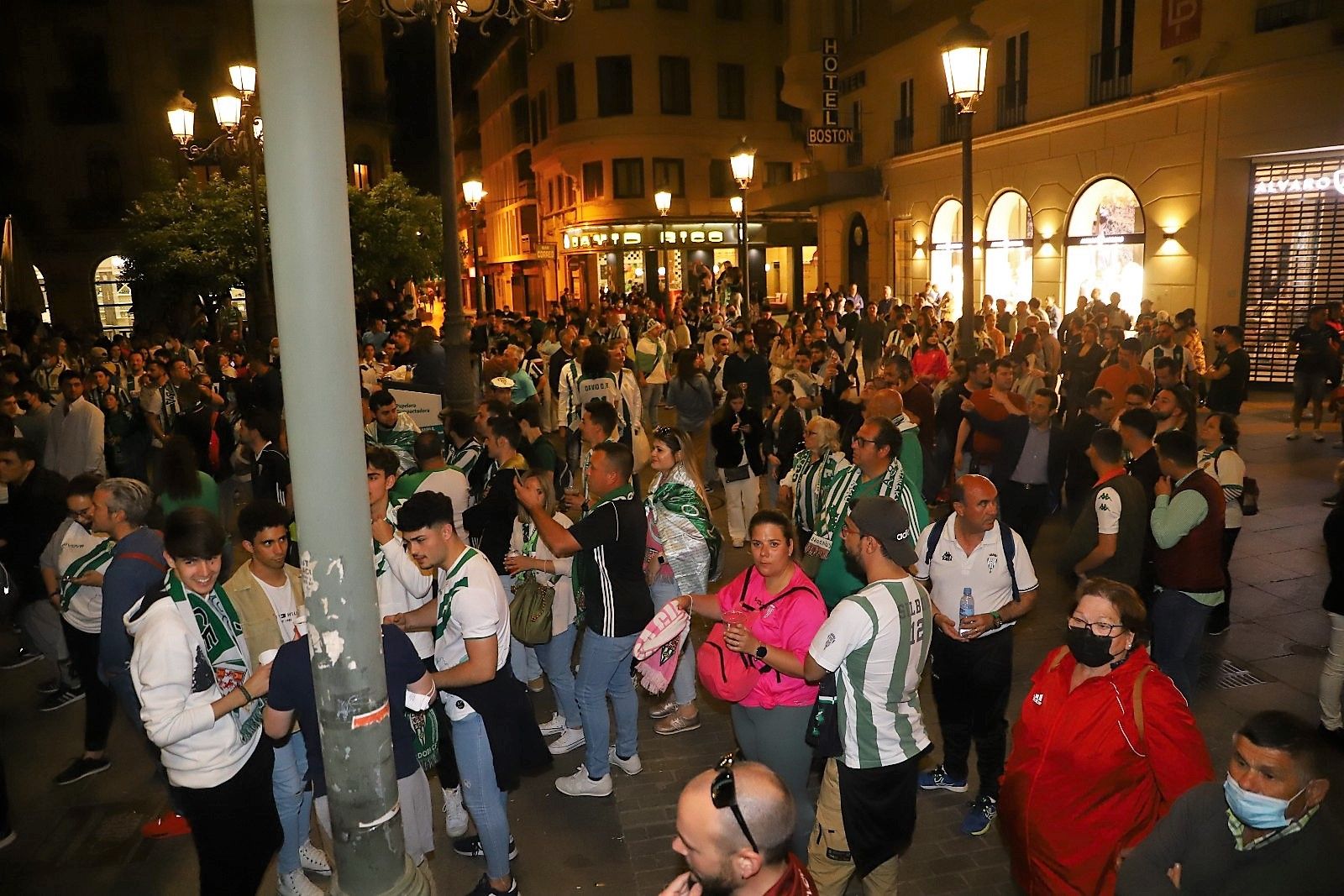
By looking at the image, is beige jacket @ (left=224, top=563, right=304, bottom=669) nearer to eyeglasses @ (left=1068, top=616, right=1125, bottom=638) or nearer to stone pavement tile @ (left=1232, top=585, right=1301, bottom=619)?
eyeglasses @ (left=1068, top=616, right=1125, bottom=638)

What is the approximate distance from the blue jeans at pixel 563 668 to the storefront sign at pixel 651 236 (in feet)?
114

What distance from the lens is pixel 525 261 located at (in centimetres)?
5450

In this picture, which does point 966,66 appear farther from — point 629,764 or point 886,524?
point 629,764

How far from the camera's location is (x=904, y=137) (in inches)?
1113

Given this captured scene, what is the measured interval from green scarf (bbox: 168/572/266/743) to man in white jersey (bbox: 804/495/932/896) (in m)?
2.35

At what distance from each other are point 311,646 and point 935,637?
11.9 feet

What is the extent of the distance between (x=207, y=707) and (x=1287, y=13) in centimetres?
1917

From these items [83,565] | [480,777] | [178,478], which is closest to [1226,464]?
[480,777]

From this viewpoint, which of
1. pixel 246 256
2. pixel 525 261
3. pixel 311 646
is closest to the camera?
pixel 311 646

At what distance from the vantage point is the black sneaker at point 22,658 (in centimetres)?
809

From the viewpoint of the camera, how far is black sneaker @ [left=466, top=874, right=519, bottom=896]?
4.66 m

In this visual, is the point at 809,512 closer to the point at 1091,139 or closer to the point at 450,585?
the point at 450,585

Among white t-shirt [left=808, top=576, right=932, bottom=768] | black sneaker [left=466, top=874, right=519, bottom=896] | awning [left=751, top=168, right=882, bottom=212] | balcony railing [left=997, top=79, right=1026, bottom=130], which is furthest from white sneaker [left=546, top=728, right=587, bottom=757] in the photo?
awning [left=751, top=168, right=882, bottom=212]

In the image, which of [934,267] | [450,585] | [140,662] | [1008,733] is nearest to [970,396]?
[1008,733]
